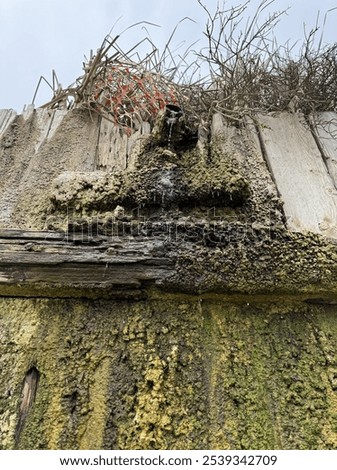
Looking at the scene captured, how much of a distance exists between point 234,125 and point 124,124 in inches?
19.9

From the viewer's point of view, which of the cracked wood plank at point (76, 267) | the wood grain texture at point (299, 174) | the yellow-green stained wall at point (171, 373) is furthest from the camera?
the wood grain texture at point (299, 174)

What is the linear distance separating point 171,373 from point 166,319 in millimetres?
141

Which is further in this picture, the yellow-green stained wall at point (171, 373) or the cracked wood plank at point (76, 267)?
the cracked wood plank at point (76, 267)

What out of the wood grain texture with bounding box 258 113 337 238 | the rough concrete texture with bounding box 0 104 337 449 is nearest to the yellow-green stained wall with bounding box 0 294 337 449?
the rough concrete texture with bounding box 0 104 337 449

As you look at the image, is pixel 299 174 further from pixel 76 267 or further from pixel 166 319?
pixel 76 267

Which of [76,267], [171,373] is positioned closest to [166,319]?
[171,373]

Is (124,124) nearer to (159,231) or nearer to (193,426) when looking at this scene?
(159,231)

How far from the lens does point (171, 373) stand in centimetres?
90

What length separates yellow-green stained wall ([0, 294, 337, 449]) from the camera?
83 centimetres

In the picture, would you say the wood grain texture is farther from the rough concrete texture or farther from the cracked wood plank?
the cracked wood plank

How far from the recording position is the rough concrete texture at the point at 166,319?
840mm

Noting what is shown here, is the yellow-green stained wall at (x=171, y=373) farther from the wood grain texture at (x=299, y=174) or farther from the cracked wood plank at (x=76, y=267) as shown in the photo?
the wood grain texture at (x=299, y=174)

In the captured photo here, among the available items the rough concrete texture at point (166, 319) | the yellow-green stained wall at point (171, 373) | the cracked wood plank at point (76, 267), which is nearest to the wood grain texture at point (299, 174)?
the rough concrete texture at point (166, 319)

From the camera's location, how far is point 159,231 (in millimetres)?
1046
